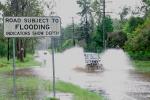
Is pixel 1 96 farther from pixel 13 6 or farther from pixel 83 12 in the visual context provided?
pixel 83 12

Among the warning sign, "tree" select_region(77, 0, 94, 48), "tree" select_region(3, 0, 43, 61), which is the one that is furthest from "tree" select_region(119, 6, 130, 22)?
the warning sign

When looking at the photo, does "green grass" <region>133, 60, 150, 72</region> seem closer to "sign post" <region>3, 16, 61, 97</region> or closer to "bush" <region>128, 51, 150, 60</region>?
"bush" <region>128, 51, 150, 60</region>

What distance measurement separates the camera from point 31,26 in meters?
15.5

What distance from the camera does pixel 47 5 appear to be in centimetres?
7731

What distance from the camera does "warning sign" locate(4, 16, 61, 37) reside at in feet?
50.1

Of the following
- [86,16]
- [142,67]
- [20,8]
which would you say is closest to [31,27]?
[142,67]

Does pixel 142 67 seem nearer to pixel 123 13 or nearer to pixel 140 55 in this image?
pixel 140 55

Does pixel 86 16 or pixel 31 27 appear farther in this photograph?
pixel 86 16

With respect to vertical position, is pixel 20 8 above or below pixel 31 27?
above

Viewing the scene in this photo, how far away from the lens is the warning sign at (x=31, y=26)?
15.3m

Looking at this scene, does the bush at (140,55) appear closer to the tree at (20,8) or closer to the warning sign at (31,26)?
the tree at (20,8)

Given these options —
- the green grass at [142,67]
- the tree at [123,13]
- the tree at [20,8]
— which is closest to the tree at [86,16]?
the tree at [123,13]

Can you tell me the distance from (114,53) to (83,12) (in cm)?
5383

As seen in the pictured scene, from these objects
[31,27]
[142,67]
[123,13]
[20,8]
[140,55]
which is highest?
[123,13]
